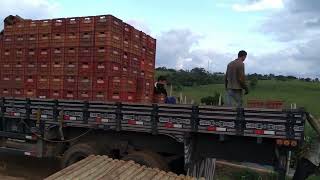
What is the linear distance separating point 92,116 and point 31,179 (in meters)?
2.62

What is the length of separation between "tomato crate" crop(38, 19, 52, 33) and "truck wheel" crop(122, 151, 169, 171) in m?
4.25

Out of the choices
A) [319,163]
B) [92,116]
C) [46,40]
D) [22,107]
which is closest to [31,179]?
[22,107]

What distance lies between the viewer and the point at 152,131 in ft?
32.6

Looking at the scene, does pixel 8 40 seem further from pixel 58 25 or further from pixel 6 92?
pixel 58 25

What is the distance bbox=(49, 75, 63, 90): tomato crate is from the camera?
12.3 metres

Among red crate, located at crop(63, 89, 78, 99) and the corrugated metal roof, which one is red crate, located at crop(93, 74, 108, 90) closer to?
red crate, located at crop(63, 89, 78, 99)

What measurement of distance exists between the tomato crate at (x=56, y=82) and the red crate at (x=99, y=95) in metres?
1.01

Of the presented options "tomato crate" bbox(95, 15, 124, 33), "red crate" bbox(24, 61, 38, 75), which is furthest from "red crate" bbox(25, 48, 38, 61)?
"tomato crate" bbox(95, 15, 124, 33)

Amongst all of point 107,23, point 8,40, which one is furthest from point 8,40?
point 107,23

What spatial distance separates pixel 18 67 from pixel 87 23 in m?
2.44

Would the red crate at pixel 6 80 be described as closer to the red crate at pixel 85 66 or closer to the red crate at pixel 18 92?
the red crate at pixel 18 92

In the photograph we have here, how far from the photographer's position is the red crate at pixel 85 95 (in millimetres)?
11873

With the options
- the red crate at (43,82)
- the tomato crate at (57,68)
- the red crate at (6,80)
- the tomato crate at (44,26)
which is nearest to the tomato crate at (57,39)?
the tomato crate at (44,26)

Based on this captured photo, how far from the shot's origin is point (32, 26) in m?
12.8
